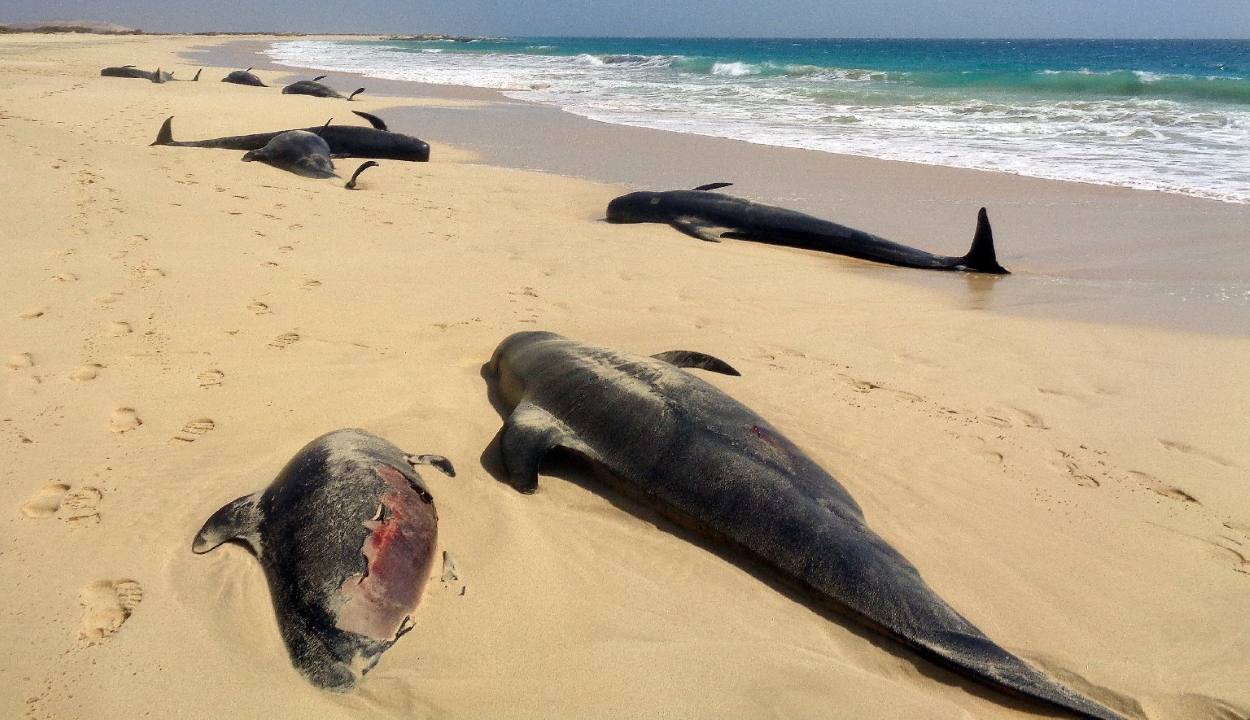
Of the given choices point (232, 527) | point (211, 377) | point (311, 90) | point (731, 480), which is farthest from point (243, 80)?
point (731, 480)

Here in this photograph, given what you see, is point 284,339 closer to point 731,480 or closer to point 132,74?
point 731,480

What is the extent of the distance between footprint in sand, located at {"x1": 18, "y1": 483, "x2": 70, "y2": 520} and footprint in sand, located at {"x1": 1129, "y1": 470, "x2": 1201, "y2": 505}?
4.48 metres

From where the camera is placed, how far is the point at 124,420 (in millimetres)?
3613

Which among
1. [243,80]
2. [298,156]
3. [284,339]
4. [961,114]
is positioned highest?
[961,114]

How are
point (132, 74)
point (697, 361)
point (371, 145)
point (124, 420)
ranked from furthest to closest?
point (132, 74)
point (371, 145)
point (697, 361)
point (124, 420)

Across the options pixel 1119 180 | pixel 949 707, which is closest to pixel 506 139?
pixel 1119 180

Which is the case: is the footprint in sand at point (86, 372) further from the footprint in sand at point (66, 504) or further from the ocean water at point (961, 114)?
the ocean water at point (961, 114)

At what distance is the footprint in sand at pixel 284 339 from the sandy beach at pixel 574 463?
0.02 m

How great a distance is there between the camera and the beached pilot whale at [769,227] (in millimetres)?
7281

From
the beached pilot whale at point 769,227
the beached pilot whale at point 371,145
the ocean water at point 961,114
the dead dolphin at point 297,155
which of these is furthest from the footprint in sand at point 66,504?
the ocean water at point 961,114

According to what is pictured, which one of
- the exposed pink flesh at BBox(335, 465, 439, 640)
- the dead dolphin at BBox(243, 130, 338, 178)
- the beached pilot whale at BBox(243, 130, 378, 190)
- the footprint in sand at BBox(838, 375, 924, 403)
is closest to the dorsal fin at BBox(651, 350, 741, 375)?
the footprint in sand at BBox(838, 375, 924, 403)

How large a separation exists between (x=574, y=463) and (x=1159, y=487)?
104 inches

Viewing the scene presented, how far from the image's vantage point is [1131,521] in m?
3.39

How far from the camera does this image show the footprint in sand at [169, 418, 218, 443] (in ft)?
11.6
